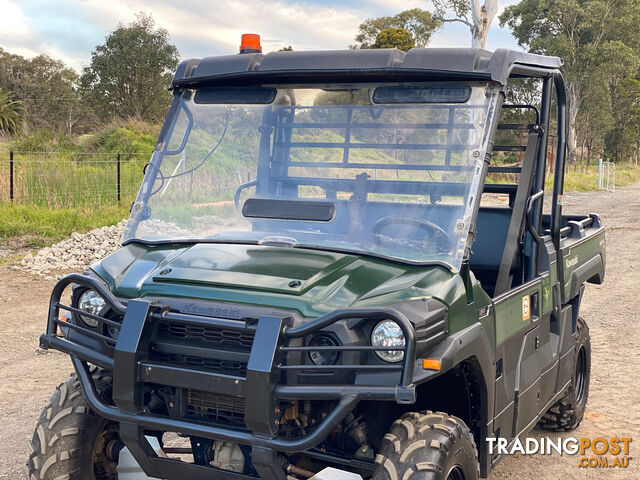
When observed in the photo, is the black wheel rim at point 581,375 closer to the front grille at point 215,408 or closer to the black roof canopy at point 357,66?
the black roof canopy at point 357,66

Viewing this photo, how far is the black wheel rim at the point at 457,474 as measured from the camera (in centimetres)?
306

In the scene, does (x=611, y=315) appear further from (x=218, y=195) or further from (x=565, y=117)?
(x=218, y=195)

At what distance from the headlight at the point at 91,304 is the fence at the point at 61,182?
1127 centimetres

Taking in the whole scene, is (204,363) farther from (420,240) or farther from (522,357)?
(522,357)

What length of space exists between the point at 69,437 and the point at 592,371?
15.0 ft

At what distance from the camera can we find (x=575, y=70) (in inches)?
1704

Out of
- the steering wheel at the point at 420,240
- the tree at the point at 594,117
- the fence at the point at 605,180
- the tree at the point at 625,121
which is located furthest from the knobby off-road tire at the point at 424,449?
the tree at the point at 625,121

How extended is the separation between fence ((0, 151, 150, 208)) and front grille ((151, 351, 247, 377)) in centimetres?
1179

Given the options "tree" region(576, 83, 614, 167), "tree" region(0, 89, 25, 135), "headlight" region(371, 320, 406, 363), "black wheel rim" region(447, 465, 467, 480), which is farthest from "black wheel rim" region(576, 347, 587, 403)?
"tree" region(576, 83, 614, 167)

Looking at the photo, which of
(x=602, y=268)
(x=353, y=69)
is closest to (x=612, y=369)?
(x=602, y=268)

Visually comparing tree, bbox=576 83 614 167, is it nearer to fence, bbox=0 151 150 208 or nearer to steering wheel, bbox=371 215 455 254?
fence, bbox=0 151 150 208

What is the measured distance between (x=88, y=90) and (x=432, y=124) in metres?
36.5

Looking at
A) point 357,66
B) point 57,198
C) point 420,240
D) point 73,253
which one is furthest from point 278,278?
point 57,198

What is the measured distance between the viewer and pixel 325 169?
405 centimetres
